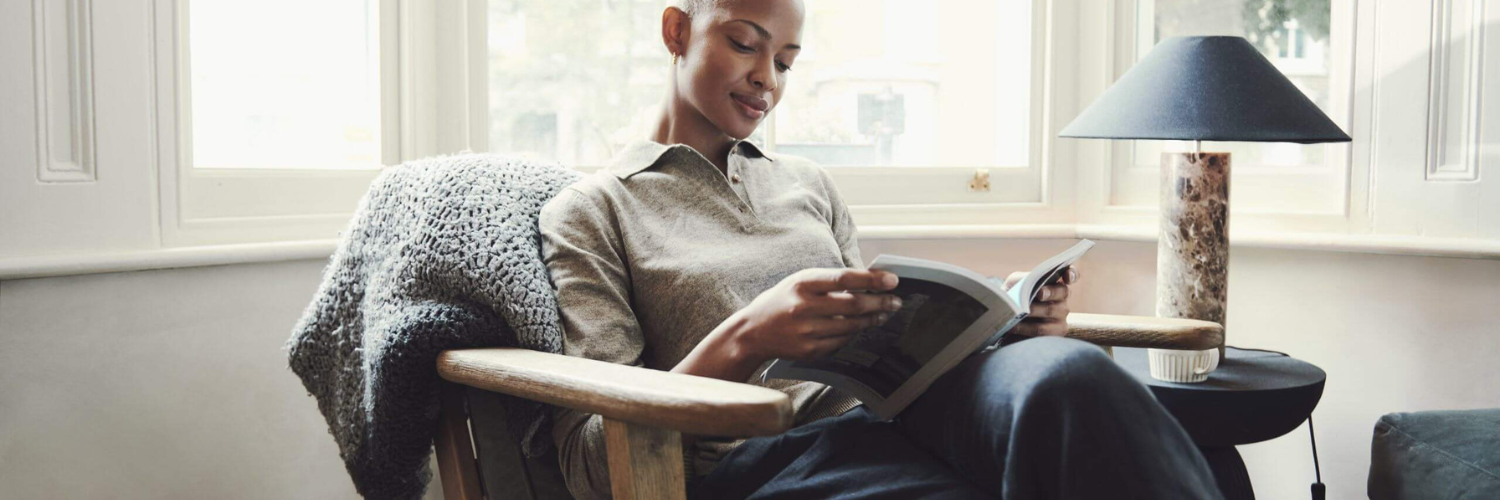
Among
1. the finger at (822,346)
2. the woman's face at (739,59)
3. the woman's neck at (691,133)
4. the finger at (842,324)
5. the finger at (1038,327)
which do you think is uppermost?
the woman's face at (739,59)

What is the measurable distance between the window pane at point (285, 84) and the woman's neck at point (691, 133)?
70cm

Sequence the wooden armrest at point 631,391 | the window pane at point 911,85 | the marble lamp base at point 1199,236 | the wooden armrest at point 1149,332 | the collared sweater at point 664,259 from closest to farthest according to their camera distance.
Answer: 1. the wooden armrest at point 631,391
2. the collared sweater at point 664,259
3. the wooden armrest at point 1149,332
4. the marble lamp base at point 1199,236
5. the window pane at point 911,85

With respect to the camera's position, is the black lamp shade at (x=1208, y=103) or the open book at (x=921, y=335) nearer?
the open book at (x=921, y=335)

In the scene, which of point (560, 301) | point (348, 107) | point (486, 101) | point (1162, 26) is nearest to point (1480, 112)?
point (1162, 26)

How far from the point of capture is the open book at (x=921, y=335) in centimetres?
97

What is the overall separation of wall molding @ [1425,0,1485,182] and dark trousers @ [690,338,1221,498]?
113 centimetres

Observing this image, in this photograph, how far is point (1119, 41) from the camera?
216 cm

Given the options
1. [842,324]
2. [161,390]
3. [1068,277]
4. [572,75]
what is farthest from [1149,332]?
[161,390]

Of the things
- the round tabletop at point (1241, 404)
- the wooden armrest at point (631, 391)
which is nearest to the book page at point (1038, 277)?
the wooden armrest at point (631, 391)

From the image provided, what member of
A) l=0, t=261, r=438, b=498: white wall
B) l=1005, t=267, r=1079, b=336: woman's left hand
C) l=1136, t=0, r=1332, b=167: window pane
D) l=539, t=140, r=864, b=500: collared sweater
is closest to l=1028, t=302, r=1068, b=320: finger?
l=1005, t=267, r=1079, b=336: woman's left hand

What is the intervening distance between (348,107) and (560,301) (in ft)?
2.97

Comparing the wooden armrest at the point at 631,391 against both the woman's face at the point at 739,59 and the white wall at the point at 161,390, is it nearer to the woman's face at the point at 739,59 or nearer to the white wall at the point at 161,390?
the woman's face at the point at 739,59

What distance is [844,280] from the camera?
3.03 feet

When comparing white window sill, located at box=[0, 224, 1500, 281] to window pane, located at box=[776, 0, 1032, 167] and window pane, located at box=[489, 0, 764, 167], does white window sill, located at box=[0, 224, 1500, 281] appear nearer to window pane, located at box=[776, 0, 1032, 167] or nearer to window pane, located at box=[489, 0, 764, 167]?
window pane, located at box=[776, 0, 1032, 167]
